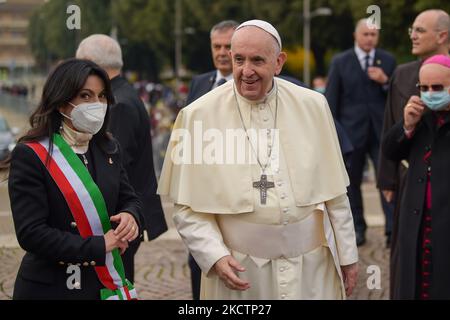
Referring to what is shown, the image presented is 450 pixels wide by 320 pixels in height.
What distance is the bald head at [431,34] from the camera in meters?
6.87

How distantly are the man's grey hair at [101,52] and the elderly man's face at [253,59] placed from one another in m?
1.97

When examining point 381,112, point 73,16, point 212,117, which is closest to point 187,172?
point 212,117

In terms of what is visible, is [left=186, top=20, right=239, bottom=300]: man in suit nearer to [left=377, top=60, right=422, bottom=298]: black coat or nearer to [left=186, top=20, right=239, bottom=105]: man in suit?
[left=186, top=20, right=239, bottom=105]: man in suit

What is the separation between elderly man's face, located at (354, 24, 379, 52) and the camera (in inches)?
380

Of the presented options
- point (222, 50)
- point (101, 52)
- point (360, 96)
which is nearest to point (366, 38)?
point (360, 96)

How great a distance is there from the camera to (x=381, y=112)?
384 inches

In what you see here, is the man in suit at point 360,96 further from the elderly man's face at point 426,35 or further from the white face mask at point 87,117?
the white face mask at point 87,117

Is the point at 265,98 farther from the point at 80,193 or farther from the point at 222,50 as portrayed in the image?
the point at 222,50

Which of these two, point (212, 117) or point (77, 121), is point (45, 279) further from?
point (212, 117)

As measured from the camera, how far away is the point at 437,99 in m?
5.53

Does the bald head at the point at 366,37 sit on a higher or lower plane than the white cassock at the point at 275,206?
higher

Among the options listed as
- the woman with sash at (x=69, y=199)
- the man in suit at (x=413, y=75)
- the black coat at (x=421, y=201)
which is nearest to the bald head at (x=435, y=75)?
the black coat at (x=421, y=201)

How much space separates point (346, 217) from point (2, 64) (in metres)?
139

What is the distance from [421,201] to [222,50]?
2039mm
